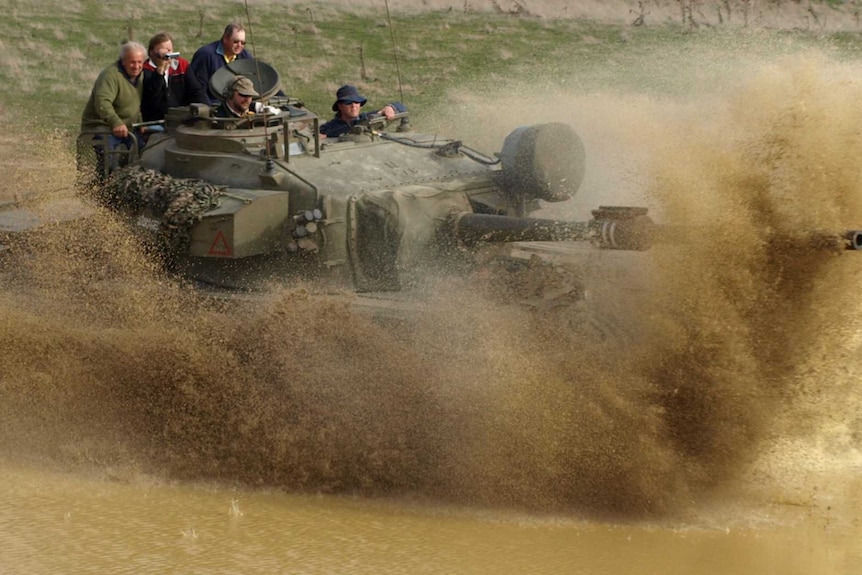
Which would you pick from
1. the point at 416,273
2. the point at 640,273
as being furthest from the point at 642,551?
the point at 416,273

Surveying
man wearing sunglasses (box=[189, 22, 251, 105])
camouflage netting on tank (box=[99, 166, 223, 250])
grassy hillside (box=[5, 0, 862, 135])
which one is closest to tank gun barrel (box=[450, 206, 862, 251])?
camouflage netting on tank (box=[99, 166, 223, 250])

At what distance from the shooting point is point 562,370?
8.15 m

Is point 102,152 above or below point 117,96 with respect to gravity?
below

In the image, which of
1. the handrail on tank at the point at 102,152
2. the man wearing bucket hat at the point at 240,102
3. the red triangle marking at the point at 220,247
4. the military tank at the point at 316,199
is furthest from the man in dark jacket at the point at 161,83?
the red triangle marking at the point at 220,247

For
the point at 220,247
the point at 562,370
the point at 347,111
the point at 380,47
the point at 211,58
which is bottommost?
the point at 562,370

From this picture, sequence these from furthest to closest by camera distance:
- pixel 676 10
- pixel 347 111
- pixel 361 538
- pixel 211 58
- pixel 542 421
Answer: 1. pixel 676 10
2. pixel 211 58
3. pixel 347 111
4. pixel 542 421
5. pixel 361 538

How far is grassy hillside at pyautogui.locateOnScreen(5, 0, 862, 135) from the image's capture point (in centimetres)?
2064

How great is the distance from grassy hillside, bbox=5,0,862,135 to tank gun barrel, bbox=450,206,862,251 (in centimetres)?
911

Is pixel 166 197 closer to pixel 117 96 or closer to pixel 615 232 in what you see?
pixel 117 96

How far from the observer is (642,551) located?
7625mm

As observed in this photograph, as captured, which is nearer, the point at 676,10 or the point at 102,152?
the point at 102,152

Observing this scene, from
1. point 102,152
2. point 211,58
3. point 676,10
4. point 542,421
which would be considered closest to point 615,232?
point 542,421

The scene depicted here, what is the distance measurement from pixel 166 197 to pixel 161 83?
94.1 inches

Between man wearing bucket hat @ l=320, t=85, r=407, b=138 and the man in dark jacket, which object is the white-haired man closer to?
the man in dark jacket
